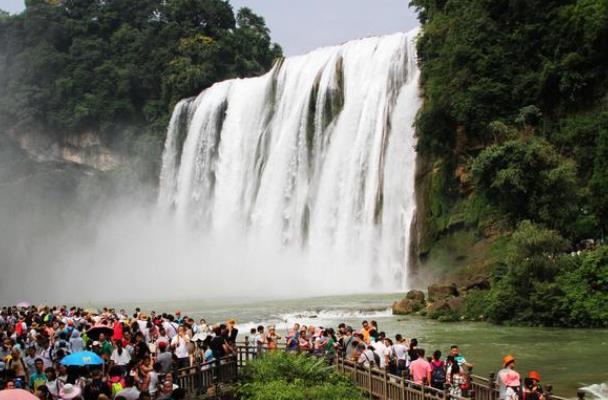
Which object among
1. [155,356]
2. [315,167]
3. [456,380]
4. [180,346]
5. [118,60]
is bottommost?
[456,380]

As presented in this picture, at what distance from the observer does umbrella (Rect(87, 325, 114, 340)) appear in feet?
51.6

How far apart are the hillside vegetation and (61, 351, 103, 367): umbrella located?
1806cm

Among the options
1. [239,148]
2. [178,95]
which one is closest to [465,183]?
[239,148]

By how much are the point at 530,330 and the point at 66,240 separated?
2045 inches

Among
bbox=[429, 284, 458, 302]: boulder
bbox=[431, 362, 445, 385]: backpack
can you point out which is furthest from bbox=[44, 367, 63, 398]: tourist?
bbox=[429, 284, 458, 302]: boulder

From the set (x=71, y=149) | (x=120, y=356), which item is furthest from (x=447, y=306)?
(x=71, y=149)

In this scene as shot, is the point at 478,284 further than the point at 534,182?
Yes

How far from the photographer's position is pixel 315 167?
1882 inches

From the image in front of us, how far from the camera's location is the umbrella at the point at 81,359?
39.3 feet

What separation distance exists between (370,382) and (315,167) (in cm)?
3375

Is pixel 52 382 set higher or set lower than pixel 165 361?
lower

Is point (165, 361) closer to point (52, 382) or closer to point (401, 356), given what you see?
point (52, 382)

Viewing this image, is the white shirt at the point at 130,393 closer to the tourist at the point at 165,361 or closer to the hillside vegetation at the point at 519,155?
the tourist at the point at 165,361

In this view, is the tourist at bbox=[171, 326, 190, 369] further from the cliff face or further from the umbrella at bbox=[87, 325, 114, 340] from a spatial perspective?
Result: the cliff face
